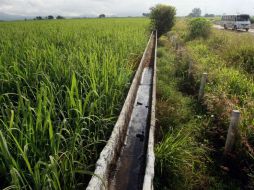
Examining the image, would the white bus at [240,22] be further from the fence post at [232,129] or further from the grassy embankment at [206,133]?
the fence post at [232,129]

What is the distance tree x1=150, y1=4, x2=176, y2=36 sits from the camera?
706 inches

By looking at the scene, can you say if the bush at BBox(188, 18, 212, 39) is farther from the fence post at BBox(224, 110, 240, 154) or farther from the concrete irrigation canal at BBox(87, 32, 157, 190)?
the fence post at BBox(224, 110, 240, 154)

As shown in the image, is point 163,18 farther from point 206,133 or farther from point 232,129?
point 232,129

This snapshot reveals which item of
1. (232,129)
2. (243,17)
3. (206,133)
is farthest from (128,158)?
(243,17)

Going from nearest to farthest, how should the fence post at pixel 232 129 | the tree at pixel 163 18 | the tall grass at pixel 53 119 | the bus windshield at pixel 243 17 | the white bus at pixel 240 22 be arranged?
the tall grass at pixel 53 119 < the fence post at pixel 232 129 < the tree at pixel 163 18 < the white bus at pixel 240 22 < the bus windshield at pixel 243 17

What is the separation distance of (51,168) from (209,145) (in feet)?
9.00

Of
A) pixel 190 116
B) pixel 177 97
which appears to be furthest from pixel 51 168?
pixel 177 97

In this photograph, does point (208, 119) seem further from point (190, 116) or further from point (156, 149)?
point (156, 149)

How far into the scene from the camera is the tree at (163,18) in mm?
17922

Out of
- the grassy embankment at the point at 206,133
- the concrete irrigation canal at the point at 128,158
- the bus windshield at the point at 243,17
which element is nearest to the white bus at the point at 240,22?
the bus windshield at the point at 243,17

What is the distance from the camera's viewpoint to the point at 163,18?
59.0ft

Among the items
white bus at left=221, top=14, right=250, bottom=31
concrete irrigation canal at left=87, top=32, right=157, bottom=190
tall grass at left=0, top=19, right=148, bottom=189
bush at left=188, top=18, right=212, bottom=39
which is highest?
white bus at left=221, top=14, right=250, bottom=31

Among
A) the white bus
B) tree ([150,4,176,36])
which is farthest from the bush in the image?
the white bus

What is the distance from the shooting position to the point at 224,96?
413cm
